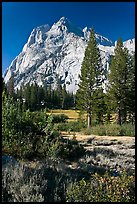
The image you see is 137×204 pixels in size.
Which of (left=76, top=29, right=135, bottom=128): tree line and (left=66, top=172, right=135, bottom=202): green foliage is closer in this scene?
(left=66, top=172, right=135, bottom=202): green foliage

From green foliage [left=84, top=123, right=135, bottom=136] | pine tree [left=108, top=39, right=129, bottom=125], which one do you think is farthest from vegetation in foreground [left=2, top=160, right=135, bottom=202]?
pine tree [left=108, top=39, right=129, bottom=125]

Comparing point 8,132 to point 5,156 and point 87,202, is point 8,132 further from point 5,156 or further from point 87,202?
point 87,202

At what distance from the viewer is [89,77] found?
1150 inches

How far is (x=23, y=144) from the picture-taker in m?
6.34

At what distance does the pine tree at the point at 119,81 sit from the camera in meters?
28.5

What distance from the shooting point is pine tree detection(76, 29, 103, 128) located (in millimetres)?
28375

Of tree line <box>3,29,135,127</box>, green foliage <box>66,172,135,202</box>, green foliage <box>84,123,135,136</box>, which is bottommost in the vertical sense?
green foliage <box>66,172,135,202</box>

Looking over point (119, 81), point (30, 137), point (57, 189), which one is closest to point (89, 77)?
point (119, 81)

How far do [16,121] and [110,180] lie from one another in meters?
3.10

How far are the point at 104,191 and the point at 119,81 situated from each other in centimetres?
2555

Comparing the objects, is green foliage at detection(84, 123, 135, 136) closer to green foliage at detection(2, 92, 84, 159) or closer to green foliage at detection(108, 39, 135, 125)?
green foliage at detection(2, 92, 84, 159)

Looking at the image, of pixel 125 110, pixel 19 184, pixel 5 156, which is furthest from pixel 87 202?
pixel 125 110

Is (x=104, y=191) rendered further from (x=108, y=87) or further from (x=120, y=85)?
(x=108, y=87)

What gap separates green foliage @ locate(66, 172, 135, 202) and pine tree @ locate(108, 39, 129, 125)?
24489 mm
